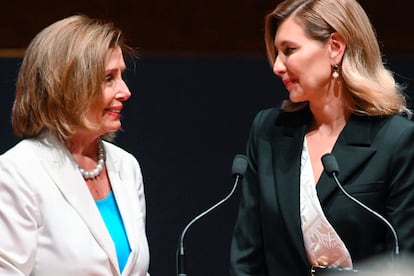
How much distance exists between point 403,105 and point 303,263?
0.43 metres

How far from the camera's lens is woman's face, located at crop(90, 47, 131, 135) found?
231cm

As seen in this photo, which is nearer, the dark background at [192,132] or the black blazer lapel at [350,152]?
the black blazer lapel at [350,152]

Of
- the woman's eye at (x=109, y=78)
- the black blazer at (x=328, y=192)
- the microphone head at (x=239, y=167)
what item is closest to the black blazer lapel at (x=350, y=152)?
the black blazer at (x=328, y=192)

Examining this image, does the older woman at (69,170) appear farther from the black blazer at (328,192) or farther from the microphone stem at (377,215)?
the microphone stem at (377,215)

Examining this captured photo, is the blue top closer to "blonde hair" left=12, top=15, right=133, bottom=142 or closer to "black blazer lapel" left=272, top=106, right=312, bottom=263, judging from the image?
"blonde hair" left=12, top=15, right=133, bottom=142

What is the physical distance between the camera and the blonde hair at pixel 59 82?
2.24 meters

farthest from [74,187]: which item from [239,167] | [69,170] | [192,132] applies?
[192,132]

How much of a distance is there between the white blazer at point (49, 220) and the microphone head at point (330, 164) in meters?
0.45

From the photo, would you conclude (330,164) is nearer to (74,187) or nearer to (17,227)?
(74,187)

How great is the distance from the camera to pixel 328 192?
92.2 inches

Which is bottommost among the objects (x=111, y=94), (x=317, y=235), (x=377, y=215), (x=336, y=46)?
(x=317, y=235)

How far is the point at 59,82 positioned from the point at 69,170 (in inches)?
7.4

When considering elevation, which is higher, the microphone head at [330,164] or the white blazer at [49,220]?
the microphone head at [330,164]

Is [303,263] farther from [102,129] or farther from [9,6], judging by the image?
[9,6]
